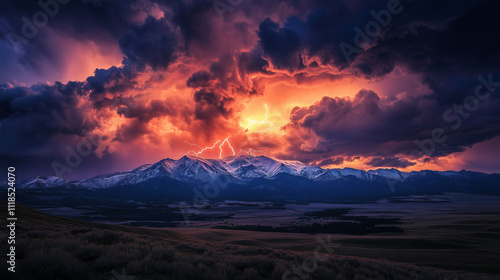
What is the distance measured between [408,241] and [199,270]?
69583 mm

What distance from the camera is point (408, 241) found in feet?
190

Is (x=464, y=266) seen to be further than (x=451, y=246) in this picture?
No

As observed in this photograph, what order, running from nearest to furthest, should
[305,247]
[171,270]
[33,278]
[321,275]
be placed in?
[33,278] < [171,270] < [321,275] < [305,247]

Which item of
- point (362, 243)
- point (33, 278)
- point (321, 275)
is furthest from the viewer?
point (362, 243)

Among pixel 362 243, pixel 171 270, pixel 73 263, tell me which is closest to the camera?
pixel 73 263

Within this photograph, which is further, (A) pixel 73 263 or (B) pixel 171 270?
(B) pixel 171 270

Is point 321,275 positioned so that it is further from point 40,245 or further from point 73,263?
point 40,245

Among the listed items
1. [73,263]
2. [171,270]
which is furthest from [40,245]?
[171,270]

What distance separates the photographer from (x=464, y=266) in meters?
30.2

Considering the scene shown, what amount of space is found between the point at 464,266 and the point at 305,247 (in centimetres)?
2494

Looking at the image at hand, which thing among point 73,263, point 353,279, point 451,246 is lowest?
point 451,246

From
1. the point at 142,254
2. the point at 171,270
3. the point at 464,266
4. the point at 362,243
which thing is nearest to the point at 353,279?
the point at 171,270

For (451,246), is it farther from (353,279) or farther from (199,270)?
(199,270)

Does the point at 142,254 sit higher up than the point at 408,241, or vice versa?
the point at 142,254
